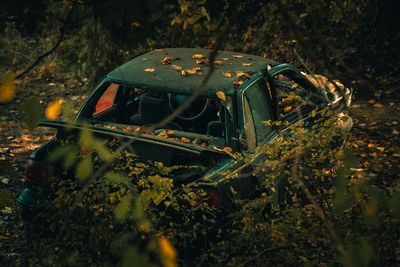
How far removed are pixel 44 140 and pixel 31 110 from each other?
6.46m

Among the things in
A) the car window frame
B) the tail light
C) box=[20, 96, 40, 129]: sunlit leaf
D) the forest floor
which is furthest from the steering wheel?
box=[20, 96, 40, 129]: sunlit leaf

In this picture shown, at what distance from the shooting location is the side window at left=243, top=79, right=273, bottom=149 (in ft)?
20.6

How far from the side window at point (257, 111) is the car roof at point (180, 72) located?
0.59ft

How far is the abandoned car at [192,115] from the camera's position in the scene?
5.63 meters

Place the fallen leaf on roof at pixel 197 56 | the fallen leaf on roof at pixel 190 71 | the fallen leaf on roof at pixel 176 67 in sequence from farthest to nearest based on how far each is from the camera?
the fallen leaf on roof at pixel 197 56
the fallen leaf on roof at pixel 176 67
the fallen leaf on roof at pixel 190 71

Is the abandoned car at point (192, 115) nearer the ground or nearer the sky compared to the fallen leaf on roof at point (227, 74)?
nearer the ground

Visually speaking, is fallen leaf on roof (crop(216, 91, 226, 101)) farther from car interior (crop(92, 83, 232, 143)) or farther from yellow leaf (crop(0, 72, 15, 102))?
yellow leaf (crop(0, 72, 15, 102))

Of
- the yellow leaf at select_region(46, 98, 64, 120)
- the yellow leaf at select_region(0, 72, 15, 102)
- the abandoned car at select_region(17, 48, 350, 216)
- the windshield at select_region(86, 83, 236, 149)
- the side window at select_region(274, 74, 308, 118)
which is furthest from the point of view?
the side window at select_region(274, 74, 308, 118)

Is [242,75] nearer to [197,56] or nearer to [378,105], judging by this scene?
[197,56]

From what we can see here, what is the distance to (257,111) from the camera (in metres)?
6.57

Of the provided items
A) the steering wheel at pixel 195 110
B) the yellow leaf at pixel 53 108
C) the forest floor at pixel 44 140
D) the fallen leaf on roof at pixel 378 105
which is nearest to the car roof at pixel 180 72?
the steering wheel at pixel 195 110

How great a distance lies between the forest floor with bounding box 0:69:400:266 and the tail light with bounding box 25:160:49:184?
37 cm

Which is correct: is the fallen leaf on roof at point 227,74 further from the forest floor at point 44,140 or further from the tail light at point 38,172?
the tail light at point 38,172

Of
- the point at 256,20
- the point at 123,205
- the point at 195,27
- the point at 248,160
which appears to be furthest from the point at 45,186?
the point at 256,20
